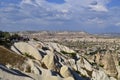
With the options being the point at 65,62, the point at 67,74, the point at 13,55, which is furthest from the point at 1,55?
the point at 65,62

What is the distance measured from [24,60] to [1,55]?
9.07 feet

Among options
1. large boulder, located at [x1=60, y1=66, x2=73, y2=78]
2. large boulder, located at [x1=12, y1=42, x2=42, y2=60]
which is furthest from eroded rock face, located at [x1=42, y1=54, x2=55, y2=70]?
large boulder, located at [x1=12, y1=42, x2=42, y2=60]

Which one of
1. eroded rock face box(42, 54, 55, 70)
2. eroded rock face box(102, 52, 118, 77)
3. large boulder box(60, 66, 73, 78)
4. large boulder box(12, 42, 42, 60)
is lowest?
eroded rock face box(102, 52, 118, 77)

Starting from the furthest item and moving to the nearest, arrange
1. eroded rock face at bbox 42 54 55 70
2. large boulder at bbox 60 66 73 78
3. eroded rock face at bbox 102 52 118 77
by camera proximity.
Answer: eroded rock face at bbox 102 52 118 77 < eroded rock face at bbox 42 54 55 70 < large boulder at bbox 60 66 73 78

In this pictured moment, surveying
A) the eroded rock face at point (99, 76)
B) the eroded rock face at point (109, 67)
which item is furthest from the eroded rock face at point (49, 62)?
the eroded rock face at point (109, 67)

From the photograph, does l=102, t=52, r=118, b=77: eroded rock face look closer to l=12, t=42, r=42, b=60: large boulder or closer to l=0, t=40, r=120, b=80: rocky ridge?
l=0, t=40, r=120, b=80: rocky ridge

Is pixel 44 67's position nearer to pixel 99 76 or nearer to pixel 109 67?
pixel 99 76

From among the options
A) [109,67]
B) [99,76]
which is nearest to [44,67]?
[99,76]

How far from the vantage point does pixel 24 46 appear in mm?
52375

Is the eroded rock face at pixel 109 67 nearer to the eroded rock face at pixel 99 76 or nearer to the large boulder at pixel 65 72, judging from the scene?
the eroded rock face at pixel 99 76

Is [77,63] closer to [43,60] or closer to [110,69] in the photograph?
[110,69]

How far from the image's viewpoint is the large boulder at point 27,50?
47719 mm

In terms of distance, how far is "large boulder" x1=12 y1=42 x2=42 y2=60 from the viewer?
47.7 metres

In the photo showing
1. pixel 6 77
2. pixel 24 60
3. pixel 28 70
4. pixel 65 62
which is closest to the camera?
pixel 6 77
